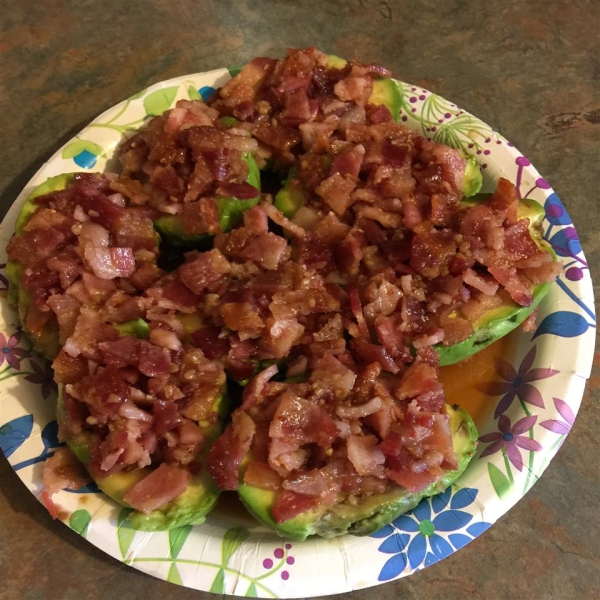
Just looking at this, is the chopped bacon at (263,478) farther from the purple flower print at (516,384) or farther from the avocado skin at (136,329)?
the purple flower print at (516,384)

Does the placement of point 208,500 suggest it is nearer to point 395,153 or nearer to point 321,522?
point 321,522

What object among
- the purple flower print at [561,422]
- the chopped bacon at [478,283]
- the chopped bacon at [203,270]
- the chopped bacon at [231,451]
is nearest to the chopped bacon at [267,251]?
the chopped bacon at [203,270]

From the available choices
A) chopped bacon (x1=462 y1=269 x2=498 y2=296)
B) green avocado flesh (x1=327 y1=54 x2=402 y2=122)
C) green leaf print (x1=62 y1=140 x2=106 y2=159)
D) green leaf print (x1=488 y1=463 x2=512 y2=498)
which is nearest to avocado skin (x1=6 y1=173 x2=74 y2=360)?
green leaf print (x1=62 y1=140 x2=106 y2=159)

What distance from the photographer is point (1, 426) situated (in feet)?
7.39

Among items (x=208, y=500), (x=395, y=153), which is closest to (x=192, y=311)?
(x=208, y=500)

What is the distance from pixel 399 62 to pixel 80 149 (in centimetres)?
254

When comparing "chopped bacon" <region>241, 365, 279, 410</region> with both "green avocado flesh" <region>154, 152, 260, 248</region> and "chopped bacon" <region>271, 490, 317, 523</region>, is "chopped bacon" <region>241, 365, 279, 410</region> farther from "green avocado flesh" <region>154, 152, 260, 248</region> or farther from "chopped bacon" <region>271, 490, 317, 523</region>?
"green avocado flesh" <region>154, 152, 260, 248</region>

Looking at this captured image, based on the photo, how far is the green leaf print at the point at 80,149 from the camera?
2820 millimetres

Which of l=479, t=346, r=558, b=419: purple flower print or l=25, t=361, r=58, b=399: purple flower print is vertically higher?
l=25, t=361, r=58, b=399: purple flower print

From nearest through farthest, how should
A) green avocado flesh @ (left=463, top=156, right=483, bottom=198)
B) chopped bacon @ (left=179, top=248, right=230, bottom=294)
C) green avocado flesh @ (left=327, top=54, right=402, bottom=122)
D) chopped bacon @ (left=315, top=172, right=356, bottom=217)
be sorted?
1. chopped bacon @ (left=179, top=248, right=230, bottom=294)
2. chopped bacon @ (left=315, top=172, right=356, bottom=217)
3. green avocado flesh @ (left=463, top=156, right=483, bottom=198)
4. green avocado flesh @ (left=327, top=54, right=402, bottom=122)

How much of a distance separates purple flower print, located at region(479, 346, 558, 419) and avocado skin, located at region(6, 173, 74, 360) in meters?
1.97

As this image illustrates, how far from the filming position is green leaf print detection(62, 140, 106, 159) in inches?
111

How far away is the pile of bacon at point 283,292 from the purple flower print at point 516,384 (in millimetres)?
391

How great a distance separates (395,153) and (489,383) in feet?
3.84
